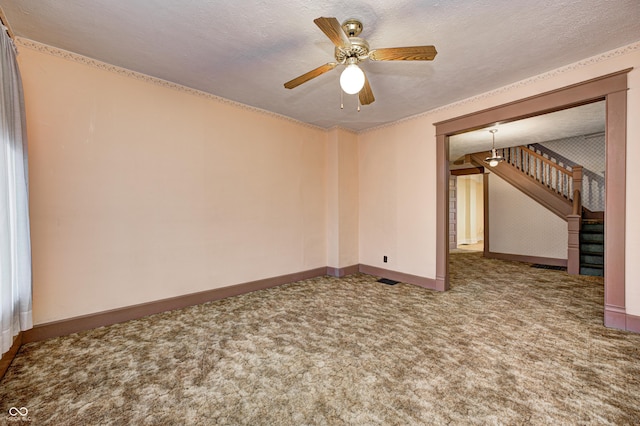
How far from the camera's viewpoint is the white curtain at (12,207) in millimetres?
1784

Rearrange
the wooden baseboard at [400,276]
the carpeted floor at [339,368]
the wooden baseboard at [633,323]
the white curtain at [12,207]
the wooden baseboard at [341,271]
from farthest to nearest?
the wooden baseboard at [341,271], the wooden baseboard at [400,276], the wooden baseboard at [633,323], the white curtain at [12,207], the carpeted floor at [339,368]

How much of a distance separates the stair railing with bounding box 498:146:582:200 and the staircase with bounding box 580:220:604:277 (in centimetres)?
77

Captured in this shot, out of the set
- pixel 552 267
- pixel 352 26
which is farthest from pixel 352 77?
pixel 552 267

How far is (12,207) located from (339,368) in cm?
271

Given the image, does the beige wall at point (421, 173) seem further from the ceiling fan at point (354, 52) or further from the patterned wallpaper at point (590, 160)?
the patterned wallpaper at point (590, 160)

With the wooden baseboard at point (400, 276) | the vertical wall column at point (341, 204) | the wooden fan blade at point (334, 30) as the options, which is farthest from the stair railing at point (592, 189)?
the wooden fan blade at point (334, 30)

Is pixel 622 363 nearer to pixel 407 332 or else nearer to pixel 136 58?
pixel 407 332

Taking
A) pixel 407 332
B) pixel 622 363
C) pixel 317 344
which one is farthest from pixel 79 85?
pixel 622 363

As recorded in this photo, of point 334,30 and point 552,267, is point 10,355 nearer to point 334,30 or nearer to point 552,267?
point 334,30

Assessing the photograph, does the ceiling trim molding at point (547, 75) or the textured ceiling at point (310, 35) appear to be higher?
the textured ceiling at point (310, 35)

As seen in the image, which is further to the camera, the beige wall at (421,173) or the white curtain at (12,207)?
the beige wall at (421,173)

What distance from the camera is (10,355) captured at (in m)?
2.07

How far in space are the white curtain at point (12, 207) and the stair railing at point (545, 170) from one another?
8.28 metres

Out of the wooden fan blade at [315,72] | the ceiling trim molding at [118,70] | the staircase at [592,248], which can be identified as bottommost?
the staircase at [592,248]
